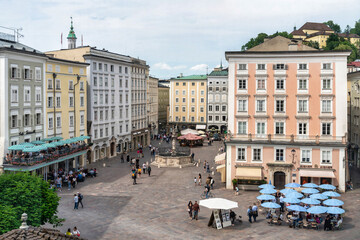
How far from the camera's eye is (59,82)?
57.7 meters

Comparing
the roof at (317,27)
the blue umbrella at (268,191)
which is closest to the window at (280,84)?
the blue umbrella at (268,191)

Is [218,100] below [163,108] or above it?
above

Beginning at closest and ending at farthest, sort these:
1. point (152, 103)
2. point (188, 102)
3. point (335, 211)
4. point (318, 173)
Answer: point (335, 211) < point (318, 173) < point (152, 103) < point (188, 102)

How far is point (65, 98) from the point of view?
5912cm

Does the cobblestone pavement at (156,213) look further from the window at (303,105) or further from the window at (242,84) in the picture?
the window at (242,84)

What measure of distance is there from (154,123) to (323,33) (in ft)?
339

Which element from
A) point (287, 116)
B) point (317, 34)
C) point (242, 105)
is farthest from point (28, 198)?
point (317, 34)

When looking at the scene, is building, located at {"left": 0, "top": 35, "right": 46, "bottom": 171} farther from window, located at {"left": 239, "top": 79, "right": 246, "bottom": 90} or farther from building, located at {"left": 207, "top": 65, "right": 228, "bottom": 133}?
building, located at {"left": 207, "top": 65, "right": 228, "bottom": 133}

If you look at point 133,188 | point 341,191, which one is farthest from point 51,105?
point 341,191

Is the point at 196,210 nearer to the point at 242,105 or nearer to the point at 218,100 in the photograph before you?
the point at 242,105

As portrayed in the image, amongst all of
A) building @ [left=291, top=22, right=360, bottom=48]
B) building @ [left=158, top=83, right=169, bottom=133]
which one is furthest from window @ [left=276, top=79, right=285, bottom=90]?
building @ [left=291, top=22, right=360, bottom=48]

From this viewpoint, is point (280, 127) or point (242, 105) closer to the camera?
point (280, 127)

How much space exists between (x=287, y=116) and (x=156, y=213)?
20821 mm

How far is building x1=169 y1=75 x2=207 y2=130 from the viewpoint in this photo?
124000 mm
